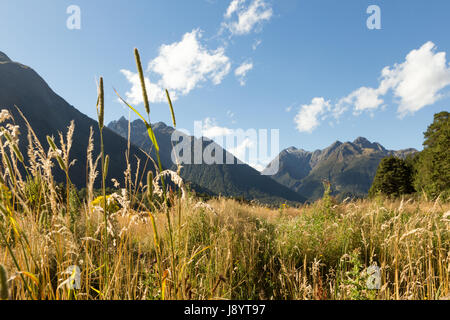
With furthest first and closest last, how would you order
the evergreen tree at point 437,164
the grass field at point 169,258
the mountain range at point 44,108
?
the mountain range at point 44,108, the evergreen tree at point 437,164, the grass field at point 169,258

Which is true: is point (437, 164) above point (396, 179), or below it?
above

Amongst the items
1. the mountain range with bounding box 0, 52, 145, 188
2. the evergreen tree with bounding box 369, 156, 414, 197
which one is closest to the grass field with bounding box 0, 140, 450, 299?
the evergreen tree with bounding box 369, 156, 414, 197

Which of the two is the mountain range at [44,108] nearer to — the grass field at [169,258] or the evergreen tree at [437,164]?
the evergreen tree at [437,164]

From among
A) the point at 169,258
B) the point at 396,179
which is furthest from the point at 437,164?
the point at 169,258

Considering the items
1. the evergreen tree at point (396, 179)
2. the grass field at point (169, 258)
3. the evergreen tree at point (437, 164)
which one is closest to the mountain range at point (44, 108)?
the evergreen tree at point (396, 179)

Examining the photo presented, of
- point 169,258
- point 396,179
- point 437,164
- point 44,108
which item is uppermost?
point 44,108

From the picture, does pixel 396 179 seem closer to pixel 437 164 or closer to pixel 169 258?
pixel 437 164

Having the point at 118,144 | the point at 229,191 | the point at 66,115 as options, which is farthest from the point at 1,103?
the point at 229,191

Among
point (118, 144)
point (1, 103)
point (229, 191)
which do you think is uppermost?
point (1, 103)

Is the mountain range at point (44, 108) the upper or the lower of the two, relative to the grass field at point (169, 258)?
Answer: upper

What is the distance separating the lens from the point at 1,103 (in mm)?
112000
